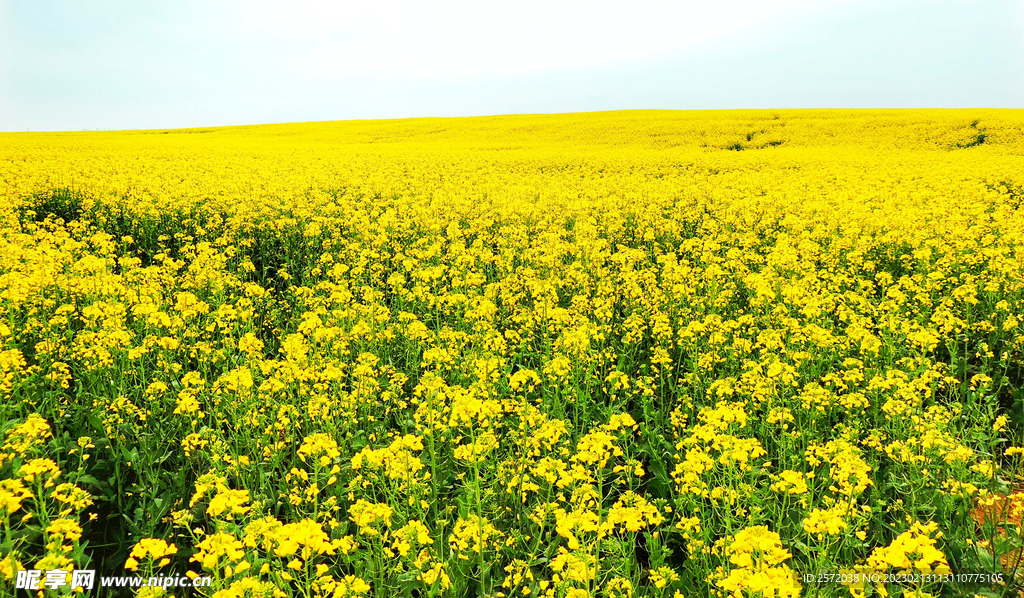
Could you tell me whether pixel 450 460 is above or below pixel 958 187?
below

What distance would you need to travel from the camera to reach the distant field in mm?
2789

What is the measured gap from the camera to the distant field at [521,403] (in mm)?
2789

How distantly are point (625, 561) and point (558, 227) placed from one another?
6929mm

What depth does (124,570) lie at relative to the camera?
328 centimetres

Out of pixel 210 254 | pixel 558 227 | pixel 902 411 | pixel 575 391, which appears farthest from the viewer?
pixel 558 227

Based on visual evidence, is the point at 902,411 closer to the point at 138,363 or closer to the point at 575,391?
the point at 575,391

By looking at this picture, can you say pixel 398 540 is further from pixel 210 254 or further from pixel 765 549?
pixel 210 254

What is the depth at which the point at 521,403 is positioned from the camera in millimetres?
4074

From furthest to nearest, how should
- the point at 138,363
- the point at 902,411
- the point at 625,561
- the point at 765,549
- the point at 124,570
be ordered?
1. the point at 138,363
2. the point at 902,411
3. the point at 124,570
4. the point at 625,561
5. the point at 765,549

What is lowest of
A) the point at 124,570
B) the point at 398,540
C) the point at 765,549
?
the point at 124,570

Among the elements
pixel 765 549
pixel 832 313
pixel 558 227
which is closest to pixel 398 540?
pixel 765 549

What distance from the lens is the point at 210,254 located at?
7098 millimetres

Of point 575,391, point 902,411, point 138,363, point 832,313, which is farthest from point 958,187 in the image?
point 138,363

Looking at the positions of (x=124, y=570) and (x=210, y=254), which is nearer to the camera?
(x=124, y=570)
